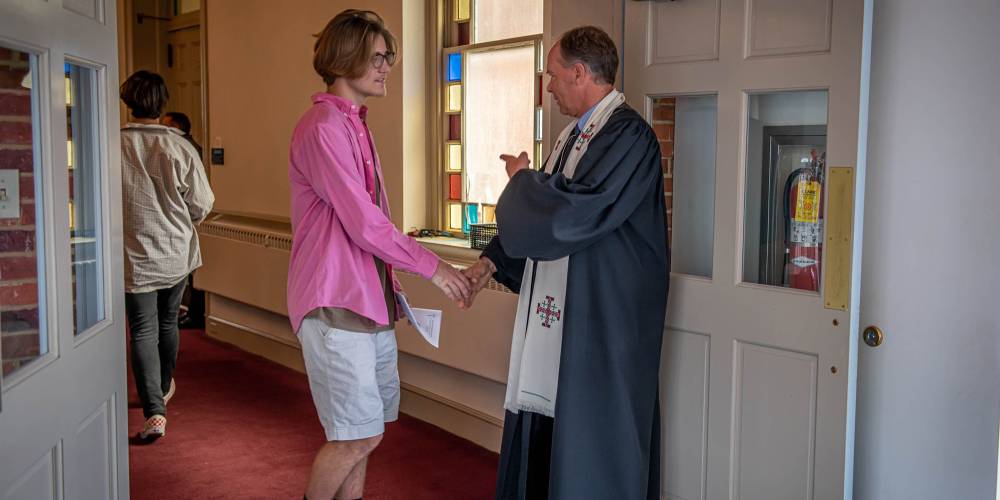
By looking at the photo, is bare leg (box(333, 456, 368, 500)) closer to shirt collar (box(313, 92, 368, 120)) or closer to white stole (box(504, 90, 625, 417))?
white stole (box(504, 90, 625, 417))

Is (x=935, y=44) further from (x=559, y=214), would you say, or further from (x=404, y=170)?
(x=404, y=170)

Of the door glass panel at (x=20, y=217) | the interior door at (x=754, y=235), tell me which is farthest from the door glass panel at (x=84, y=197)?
the interior door at (x=754, y=235)

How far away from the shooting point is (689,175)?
2.94 m

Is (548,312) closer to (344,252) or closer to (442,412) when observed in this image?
(344,252)

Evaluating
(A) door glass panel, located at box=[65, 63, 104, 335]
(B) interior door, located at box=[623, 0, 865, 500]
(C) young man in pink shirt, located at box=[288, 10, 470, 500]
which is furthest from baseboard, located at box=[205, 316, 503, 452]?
(A) door glass panel, located at box=[65, 63, 104, 335]

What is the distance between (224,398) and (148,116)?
1.68 meters

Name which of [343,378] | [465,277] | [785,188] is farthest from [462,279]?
[785,188]

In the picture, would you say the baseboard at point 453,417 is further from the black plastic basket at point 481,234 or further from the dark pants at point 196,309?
the dark pants at point 196,309

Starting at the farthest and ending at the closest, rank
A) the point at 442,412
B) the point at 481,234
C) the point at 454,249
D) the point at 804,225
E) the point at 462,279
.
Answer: the point at 442,412 → the point at 454,249 → the point at 481,234 → the point at 462,279 → the point at 804,225

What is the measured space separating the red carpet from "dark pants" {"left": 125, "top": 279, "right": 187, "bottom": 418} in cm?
22

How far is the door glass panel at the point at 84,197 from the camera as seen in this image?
208cm

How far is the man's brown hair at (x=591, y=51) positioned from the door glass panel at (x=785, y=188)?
0.44 metres

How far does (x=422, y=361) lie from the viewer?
4.62 meters

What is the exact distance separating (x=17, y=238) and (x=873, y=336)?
2.11 meters
